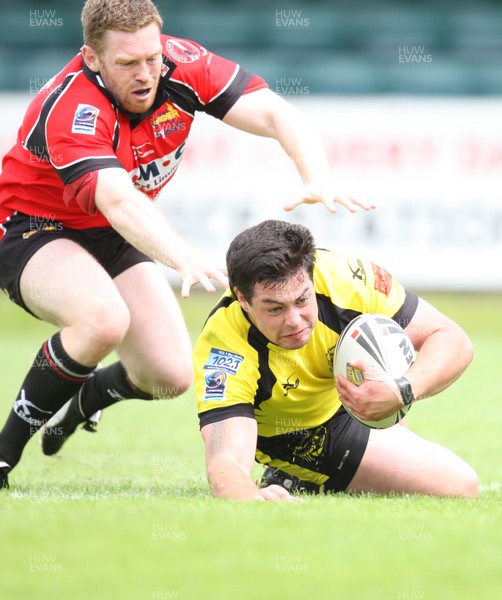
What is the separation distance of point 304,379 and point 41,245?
4.79ft

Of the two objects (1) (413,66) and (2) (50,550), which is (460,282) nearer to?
(1) (413,66)

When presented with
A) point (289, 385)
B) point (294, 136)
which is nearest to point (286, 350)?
point (289, 385)

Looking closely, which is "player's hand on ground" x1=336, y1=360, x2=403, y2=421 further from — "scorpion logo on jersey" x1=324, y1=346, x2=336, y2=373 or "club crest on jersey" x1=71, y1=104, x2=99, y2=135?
"club crest on jersey" x1=71, y1=104, x2=99, y2=135

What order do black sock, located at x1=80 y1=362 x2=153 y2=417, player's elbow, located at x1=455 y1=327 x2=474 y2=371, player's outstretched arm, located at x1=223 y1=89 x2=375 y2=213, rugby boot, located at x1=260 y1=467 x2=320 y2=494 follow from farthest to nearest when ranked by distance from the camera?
1. black sock, located at x1=80 y1=362 x2=153 y2=417
2. rugby boot, located at x1=260 y1=467 x2=320 y2=494
3. player's outstretched arm, located at x1=223 y1=89 x2=375 y2=213
4. player's elbow, located at x1=455 y1=327 x2=474 y2=371

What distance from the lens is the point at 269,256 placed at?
430 cm

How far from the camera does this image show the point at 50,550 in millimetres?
3463

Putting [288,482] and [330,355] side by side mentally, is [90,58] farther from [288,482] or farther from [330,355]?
[288,482]

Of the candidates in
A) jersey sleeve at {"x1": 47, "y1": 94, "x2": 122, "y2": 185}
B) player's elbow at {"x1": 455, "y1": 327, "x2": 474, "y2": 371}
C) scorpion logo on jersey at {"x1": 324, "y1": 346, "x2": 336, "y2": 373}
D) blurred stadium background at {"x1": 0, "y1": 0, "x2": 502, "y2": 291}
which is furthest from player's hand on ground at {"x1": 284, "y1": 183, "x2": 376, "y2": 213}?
blurred stadium background at {"x1": 0, "y1": 0, "x2": 502, "y2": 291}

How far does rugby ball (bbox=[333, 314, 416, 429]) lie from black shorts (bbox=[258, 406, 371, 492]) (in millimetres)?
376

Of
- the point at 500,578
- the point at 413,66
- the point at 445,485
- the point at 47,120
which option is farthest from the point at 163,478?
the point at 413,66

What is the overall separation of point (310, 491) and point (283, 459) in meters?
0.21

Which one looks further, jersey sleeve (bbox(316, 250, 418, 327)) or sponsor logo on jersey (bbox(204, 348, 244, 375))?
jersey sleeve (bbox(316, 250, 418, 327))

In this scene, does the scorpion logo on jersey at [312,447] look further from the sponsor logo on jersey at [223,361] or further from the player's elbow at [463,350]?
the player's elbow at [463,350]

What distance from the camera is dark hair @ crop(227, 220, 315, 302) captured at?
14.0 ft
